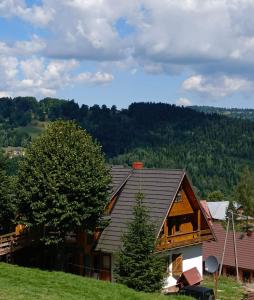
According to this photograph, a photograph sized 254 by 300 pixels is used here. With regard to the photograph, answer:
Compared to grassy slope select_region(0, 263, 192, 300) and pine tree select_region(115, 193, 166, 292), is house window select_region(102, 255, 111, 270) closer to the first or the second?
pine tree select_region(115, 193, 166, 292)

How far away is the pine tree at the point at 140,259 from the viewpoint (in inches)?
1308

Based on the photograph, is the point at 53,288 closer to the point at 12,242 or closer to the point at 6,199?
the point at 12,242

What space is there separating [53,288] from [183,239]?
Answer: 1478 cm

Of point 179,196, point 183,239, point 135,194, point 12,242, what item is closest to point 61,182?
point 12,242

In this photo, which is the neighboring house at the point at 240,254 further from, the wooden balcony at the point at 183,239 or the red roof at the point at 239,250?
the wooden balcony at the point at 183,239

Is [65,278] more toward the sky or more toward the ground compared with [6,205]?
more toward the ground

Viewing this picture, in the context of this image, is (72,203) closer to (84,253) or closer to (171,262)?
(84,253)

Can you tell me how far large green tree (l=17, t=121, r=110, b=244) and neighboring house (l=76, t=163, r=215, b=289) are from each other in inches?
103

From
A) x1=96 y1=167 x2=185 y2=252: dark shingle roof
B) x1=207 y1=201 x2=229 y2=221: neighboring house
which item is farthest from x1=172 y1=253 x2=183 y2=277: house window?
x1=207 y1=201 x2=229 y2=221: neighboring house

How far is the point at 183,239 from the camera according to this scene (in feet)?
135

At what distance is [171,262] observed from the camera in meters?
40.8

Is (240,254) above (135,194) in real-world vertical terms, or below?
below

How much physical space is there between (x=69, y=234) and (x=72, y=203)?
5389mm

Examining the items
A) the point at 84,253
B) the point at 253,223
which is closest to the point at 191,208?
the point at 84,253
